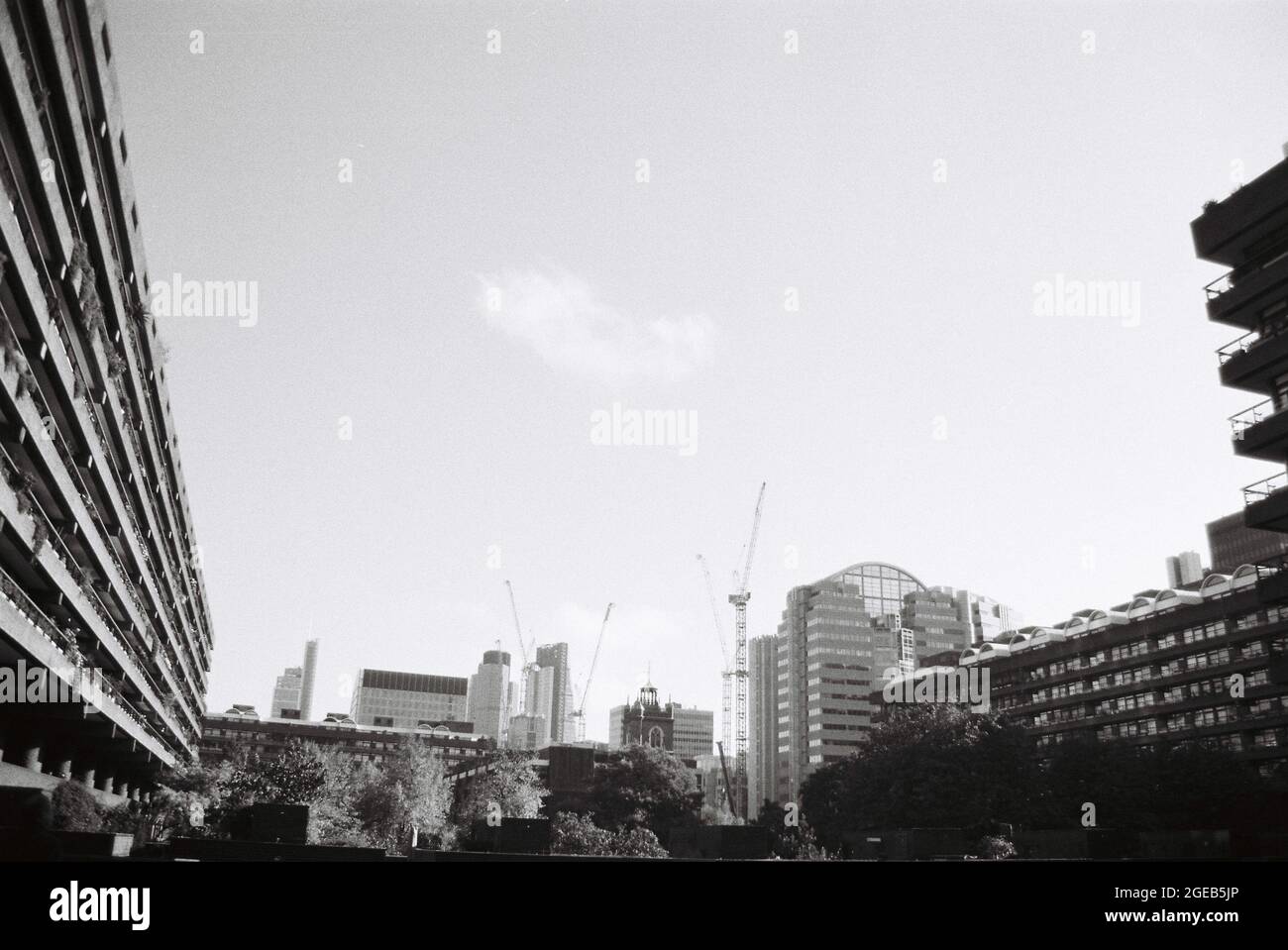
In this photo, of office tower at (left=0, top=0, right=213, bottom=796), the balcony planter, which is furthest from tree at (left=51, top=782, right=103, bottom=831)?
the balcony planter

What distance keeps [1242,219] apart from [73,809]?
6052 cm

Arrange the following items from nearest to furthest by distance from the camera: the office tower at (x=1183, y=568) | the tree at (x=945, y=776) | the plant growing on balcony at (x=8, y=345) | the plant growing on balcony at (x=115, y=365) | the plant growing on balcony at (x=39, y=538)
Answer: the plant growing on balcony at (x=8, y=345), the plant growing on balcony at (x=39, y=538), the plant growing on balcony at (x=115, y=365), the tree at (x=945, y=776), the office tower at (x=1183, y=568)

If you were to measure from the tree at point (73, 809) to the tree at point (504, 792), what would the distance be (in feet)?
136

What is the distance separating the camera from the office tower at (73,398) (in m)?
25.7

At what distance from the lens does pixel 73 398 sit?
32406 millimetres

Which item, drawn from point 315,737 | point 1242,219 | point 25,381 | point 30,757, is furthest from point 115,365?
point 315,737

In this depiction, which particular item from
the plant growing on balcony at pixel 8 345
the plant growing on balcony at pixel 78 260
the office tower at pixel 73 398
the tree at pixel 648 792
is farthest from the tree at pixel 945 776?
the plant growing on balcony at pixel 8 345

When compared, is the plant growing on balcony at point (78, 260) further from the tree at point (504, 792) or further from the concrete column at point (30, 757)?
the tree at point (504, 792)
